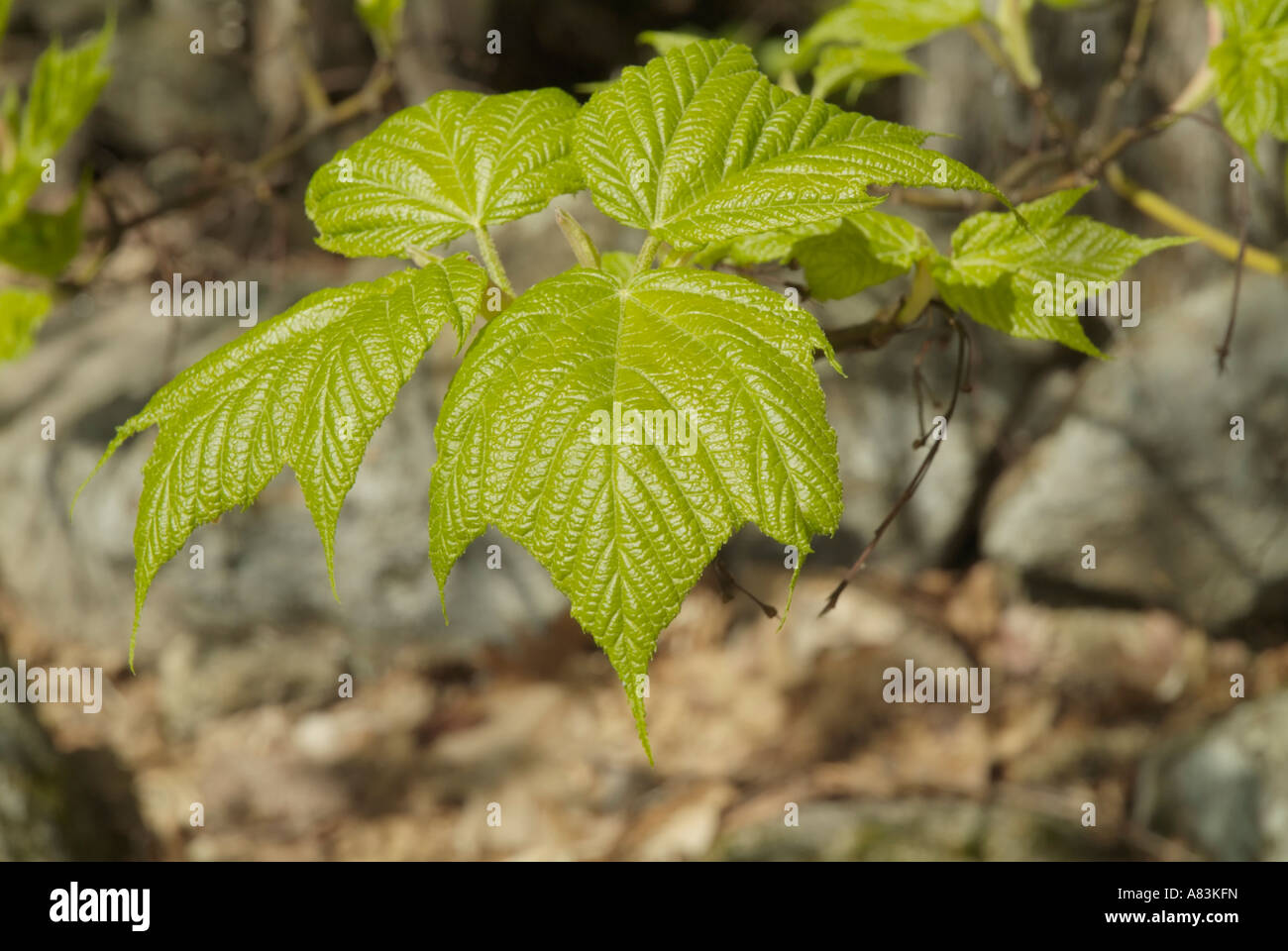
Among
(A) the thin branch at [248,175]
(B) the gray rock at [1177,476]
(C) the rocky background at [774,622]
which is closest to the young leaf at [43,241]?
(A) the thin branch at [248,175]

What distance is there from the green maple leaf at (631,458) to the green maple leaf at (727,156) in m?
0.09

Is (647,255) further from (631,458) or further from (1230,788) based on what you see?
(1230,788)

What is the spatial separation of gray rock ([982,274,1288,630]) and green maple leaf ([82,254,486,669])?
274 centimetres

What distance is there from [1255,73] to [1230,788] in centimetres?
197

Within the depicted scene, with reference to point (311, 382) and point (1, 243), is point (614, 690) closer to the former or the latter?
point (1, 243)

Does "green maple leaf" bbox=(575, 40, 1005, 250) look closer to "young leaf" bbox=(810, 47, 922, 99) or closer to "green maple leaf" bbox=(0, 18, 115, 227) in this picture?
"young leaf" bbox=(810, 47, 922, 99)

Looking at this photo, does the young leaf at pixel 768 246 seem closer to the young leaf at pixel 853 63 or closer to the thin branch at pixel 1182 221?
the young leaf at pixel 853 63

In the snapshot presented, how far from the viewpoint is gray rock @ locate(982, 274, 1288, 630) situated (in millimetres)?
2982

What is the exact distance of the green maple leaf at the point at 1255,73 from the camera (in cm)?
107

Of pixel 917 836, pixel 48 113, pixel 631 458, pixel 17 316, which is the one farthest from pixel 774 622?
pixel 631 458

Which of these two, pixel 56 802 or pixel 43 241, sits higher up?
pixel 43 241

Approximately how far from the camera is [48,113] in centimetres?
183

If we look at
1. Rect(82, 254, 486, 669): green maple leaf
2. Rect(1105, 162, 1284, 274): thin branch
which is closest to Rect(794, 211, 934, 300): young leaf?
Rect(82, 254, 486, 669): green maple leaf

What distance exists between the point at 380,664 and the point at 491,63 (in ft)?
5.95
